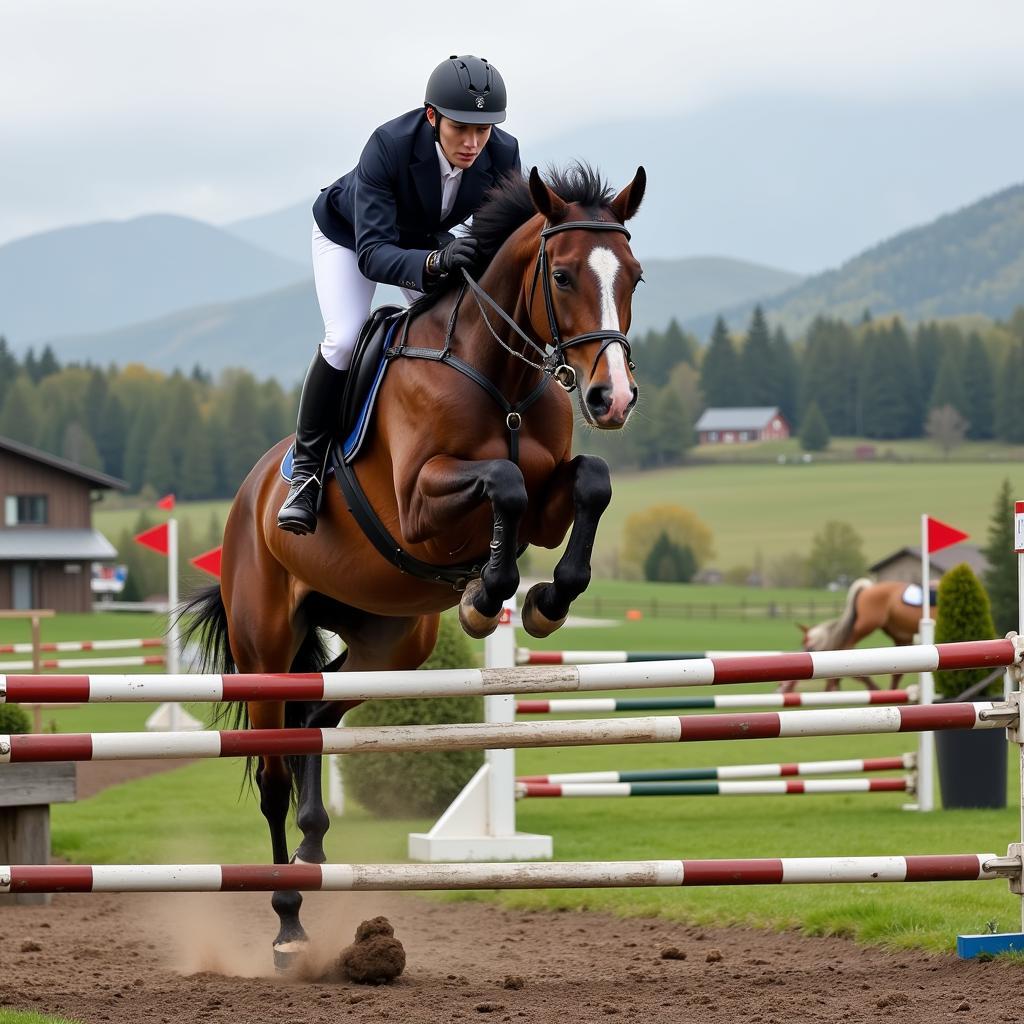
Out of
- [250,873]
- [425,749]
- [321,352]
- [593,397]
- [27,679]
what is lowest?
[250,873]

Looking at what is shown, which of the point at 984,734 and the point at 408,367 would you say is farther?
the point at 984,734

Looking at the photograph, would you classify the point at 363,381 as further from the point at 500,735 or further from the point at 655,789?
the point at 655,789

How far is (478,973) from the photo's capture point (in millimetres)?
5387

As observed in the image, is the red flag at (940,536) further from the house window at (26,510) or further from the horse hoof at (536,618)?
the house window at (26,510)

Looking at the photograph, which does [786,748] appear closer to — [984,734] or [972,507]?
[984,734]

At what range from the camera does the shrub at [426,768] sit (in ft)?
30.5

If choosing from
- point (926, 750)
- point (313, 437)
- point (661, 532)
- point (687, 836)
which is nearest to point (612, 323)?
point (313, 437)

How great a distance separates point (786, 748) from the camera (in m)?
15.5

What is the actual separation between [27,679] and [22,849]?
333 cm

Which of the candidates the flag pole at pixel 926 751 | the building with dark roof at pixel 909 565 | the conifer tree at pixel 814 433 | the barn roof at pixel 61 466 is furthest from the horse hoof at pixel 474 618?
the conifer tree at pixel 814 433

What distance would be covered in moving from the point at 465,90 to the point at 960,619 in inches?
277

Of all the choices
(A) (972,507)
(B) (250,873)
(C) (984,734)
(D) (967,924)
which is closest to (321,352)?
(B) (250,873)

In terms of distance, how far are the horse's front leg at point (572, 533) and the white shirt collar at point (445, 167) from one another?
1.11m

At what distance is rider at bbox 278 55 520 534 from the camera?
4594 millimetres
